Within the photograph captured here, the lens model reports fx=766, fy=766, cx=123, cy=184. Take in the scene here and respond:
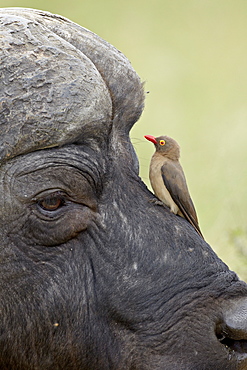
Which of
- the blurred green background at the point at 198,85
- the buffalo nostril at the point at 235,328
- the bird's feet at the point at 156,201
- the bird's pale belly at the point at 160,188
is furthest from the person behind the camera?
the blurred green background at the point at 198,85

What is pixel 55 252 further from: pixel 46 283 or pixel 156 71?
pixel 156 71

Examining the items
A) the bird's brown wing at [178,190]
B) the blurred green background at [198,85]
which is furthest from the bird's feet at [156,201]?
the blurred green background at [198,85]

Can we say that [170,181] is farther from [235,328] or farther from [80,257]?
[235,328]

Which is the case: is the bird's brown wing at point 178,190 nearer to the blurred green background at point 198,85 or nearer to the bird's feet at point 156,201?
the bird's feet at point 156,201

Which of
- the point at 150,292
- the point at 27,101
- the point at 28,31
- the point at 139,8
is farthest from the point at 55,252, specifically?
the point at 139,8

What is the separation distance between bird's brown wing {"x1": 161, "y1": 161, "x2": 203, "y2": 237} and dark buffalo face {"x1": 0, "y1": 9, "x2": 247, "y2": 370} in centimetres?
32

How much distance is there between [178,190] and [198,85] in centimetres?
964

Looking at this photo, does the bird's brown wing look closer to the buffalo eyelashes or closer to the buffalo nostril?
the buffalo nostril

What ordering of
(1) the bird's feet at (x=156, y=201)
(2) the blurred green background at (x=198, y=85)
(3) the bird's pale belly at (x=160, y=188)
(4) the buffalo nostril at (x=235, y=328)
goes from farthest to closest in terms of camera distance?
(2) the blurred green background at (x=198, y=85) < (3) the bird's pale belly at (x=160, y=188) < (1) the bird's feet at (x=156, y=201) < (4) the buffalo nostril at (x=235, y=328)

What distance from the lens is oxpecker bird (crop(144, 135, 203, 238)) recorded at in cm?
482

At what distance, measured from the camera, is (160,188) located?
495cm

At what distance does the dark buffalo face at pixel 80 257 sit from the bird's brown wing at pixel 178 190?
32 cm

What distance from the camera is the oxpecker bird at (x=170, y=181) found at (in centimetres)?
482

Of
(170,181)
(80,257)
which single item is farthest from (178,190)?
(80,257)
